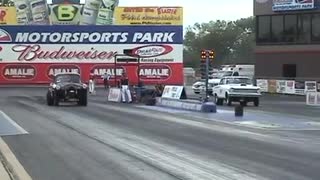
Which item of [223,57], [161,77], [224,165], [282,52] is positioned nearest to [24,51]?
[161,77]

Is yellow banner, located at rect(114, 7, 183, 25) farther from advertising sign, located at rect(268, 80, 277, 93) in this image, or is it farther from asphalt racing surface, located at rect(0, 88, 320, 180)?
asphalt racing surface, located at rect(0, 88, 320, 180)

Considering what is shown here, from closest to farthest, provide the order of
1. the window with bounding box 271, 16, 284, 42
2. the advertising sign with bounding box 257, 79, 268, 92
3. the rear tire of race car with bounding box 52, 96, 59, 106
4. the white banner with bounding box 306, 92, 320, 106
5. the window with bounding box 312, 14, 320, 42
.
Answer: the rear tire of race car with bounding box 52, 96, 59, 106, the white banner with bounding box 306, 92, 320, 106, the advertising sign with bounding box 257, 79, 268, 92, the window with bounding box 312, 14, 320, 42, the window with bounding box 271, 16, 284, 42

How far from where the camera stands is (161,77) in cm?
7162

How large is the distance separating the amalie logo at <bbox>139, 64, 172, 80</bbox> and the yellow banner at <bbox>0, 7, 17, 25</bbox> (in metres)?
14.8

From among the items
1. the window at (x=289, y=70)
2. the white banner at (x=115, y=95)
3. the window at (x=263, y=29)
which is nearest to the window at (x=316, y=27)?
the window at (x=289, y=70)

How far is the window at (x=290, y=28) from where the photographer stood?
66.8 m

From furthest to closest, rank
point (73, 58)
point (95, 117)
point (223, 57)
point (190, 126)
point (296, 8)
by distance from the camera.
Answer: point (223, 57)
point (73, 58)
point (296, 8)
point (95, 117)
point (190, 126)

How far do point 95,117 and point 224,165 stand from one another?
14.9 metres

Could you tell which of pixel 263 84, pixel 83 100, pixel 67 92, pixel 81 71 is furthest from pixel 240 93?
pixel 81 71

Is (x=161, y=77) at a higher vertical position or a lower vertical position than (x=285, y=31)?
lower

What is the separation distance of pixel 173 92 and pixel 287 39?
3035cm

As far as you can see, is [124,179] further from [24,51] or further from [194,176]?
[24,51]

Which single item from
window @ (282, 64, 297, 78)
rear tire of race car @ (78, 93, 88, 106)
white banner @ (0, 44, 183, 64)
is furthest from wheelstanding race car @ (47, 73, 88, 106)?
window @ (282, 64, 297, 78)

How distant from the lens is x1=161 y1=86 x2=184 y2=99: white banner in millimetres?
38781
